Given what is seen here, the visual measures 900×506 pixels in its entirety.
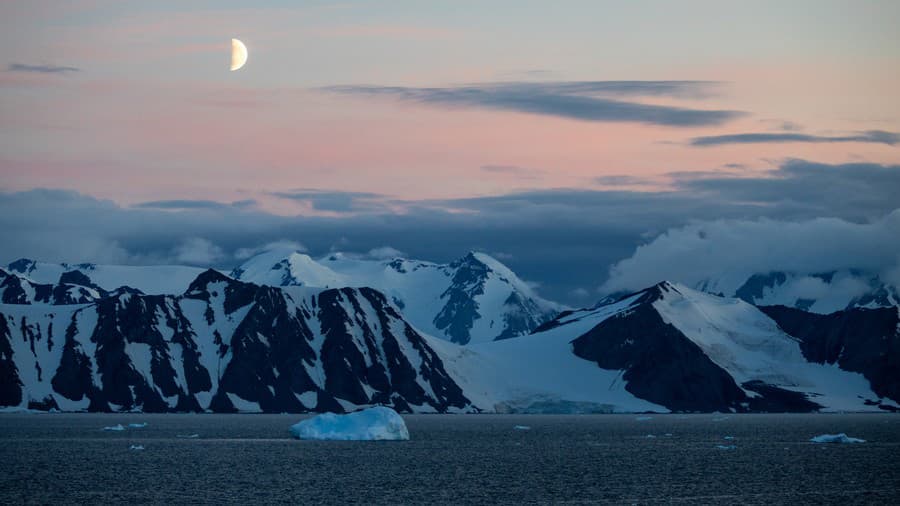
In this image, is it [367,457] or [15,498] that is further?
[367,457]

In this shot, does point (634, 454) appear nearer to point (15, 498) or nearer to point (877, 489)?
point (877, 489)

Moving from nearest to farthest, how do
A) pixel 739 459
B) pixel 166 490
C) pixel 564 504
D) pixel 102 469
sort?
pixel 564 504, pixel 166 490, pixel 102 469, pixel 739 459

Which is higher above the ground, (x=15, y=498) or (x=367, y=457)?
(x=15, y=498)

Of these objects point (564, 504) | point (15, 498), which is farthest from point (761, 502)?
point (15, 498)

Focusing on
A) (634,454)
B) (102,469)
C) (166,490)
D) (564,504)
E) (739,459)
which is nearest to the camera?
(564,504)

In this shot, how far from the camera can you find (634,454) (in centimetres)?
19300

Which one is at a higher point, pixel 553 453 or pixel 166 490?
pixel 166 490

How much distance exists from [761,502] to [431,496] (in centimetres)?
3011

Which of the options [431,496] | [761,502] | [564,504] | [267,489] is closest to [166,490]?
[267,489]

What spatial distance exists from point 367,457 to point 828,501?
7940 centimetres

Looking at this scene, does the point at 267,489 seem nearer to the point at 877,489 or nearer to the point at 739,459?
the point at 877,489

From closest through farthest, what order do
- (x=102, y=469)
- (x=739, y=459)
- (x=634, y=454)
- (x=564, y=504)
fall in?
(x=564, y=504) → (x=102, y=469) → (x=739, y=459) → (x=634, y=454)

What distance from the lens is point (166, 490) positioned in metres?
126

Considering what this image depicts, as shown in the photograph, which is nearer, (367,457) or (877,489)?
(877,489)
